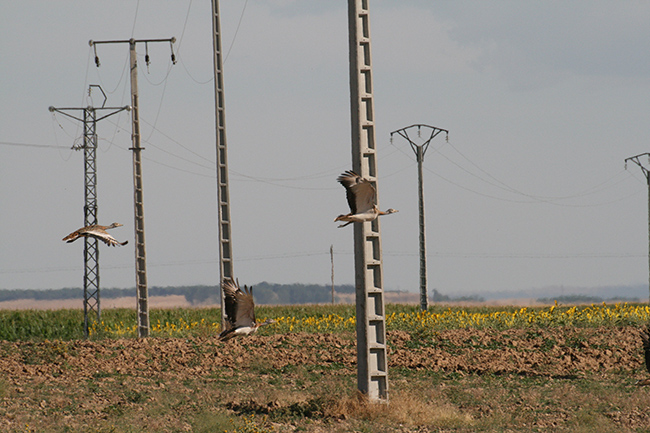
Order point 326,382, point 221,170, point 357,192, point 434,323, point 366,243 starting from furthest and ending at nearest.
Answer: point 434,323 < point 221,170 < point 326,382 < point 366,243 < point 357,192

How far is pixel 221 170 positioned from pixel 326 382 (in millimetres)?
6622

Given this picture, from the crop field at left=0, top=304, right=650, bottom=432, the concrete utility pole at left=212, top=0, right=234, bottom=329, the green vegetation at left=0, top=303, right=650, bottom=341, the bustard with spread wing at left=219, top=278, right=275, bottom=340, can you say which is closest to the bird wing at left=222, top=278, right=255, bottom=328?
the bustard with spread wing at left=219, top=278, right=275, bottom=340

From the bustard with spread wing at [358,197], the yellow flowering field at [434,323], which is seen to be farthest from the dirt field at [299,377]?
the bustard with spread wing at [358,197]

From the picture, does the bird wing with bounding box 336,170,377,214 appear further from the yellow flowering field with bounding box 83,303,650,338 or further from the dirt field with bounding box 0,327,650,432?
the yellow flowering field with bounding box 83,303,650,338

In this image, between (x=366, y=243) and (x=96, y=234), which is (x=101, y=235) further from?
(x=366, y=243)

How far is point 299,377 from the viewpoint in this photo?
18125 mm

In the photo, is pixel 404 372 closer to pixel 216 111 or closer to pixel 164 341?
pixel 164 341

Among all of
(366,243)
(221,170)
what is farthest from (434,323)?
(366,243)

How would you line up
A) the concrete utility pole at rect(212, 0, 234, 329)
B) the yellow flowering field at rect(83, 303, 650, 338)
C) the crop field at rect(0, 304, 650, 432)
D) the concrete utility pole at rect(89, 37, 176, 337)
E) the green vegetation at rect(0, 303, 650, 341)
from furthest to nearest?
1. the green vegetation at rect(0, 303, 650, 341)
2. the yellow flowering field at rect(83, 303, 650, 338)
3. the concrete utility pole at rect(89, 37, 176, 337)
4. the concrete utility pole at rect(212, 0, 234, 329)
5. the crop field at rect(0, 304, 650, 432)

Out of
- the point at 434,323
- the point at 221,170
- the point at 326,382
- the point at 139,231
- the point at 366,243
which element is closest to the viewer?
the point at 366,243

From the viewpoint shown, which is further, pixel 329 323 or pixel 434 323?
pixel 329 323

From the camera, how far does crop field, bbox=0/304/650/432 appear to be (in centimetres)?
1375

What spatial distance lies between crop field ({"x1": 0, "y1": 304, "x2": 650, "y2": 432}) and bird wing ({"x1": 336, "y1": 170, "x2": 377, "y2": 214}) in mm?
4358

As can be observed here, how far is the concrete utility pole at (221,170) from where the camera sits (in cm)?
1991
